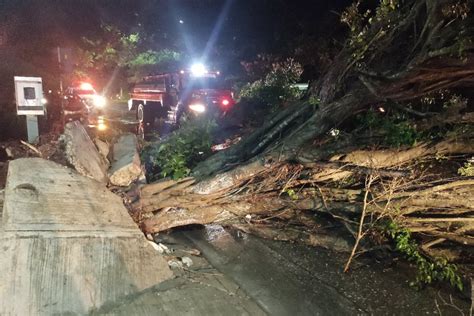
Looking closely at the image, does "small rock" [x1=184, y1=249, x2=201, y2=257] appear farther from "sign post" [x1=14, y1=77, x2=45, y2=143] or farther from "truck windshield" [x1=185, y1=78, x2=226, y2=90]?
"truck windshield" [x1=185, y1=78, x2=226, y2=90]

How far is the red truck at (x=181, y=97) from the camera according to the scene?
11.4 meters

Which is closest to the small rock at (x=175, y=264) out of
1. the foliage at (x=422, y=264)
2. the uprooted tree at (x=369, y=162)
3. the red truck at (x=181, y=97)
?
the uprooted tree at (x=369, y=162)

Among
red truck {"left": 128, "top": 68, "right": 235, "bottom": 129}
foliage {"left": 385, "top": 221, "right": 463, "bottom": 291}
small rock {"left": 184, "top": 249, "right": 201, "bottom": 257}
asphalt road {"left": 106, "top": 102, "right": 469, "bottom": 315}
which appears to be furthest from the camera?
red truck {"left": 128, "top": 68, "right": 235, "bottom": 129}

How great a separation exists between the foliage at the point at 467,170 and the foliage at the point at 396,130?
25.7 inches

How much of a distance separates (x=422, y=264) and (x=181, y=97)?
401 inches

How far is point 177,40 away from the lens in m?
34.1

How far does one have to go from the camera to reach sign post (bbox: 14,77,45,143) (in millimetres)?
6852

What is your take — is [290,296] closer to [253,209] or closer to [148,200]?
[253,209]

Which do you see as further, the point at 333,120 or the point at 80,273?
the point at 333,120

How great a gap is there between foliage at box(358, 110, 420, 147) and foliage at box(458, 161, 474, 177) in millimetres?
654

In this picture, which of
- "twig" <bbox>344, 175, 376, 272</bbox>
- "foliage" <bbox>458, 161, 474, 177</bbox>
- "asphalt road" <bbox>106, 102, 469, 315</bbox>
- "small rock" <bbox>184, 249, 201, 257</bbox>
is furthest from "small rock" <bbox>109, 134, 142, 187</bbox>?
"foliage" <bbox>458, 161, 474, 177</bbox>

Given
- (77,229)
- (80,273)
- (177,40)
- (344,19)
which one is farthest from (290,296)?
(177,40)

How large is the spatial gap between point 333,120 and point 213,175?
6.43 ft

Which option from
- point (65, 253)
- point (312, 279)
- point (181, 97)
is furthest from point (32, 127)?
point (312, 279)
